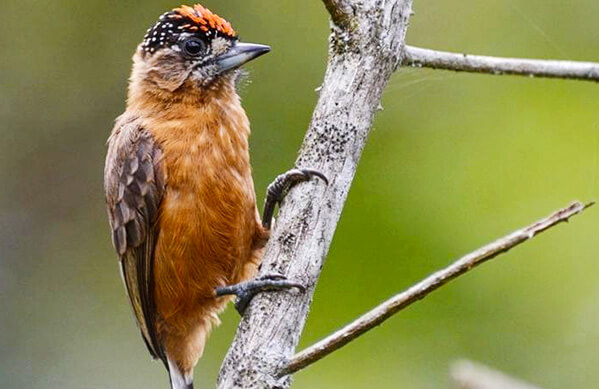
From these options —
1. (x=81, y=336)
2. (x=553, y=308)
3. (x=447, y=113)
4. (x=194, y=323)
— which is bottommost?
(x=81, y=336)

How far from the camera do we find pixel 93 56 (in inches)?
280

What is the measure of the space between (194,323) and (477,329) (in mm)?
1233

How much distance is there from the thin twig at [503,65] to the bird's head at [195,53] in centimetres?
141

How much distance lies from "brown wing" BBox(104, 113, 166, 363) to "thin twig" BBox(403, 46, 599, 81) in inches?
60.6

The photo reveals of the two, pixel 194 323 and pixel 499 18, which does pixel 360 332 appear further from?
pixel 499 18

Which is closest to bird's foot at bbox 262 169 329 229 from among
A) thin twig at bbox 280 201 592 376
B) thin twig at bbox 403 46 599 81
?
thin twig at bbox 403 46 599 81

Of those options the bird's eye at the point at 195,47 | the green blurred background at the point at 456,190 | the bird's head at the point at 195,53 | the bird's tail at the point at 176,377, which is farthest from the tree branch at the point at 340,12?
the bird's tail at the point at 176,377

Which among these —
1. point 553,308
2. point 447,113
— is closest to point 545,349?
point 553,308

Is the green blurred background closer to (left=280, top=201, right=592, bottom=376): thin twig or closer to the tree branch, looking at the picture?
the tree branch

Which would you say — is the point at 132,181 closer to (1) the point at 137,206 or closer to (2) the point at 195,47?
(1) the point at 137,206

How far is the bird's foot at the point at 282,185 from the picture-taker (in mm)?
3217

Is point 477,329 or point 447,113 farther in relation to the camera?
point 447,113

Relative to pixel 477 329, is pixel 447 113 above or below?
above

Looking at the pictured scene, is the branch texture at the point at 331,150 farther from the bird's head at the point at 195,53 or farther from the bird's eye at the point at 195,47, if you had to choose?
the bird's eye at the point at 195,47
